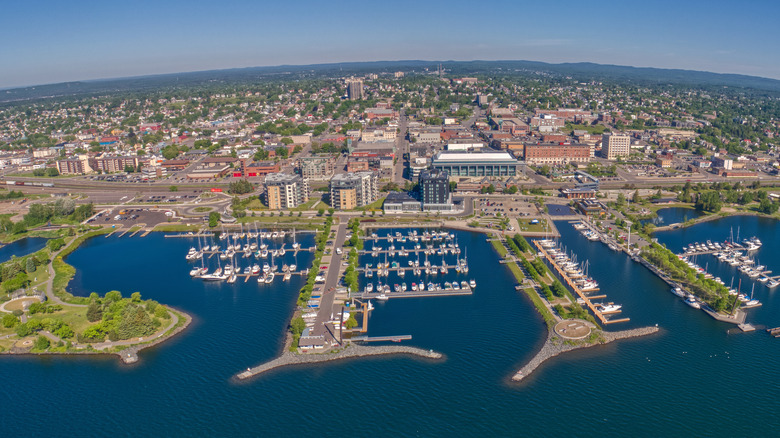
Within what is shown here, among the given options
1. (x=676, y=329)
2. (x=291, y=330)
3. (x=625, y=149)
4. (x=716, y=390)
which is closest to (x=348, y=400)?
(x=291, y=330)

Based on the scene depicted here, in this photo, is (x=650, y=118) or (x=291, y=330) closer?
(x=291, y=330)

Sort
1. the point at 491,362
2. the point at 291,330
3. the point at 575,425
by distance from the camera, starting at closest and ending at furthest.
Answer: the point at 575,425
the point at 491,362
the point at 291,330

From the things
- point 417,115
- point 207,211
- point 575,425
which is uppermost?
point 417,115

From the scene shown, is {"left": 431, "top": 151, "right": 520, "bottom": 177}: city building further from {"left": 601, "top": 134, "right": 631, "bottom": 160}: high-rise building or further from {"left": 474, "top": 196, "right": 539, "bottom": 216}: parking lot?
{"left": 601, "top": 134, "right": 631, "bottom": 160}: high-rise building

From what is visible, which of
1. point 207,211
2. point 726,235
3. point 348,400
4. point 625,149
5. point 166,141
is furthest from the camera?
point 166,141

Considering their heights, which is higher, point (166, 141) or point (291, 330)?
point (166, 141)

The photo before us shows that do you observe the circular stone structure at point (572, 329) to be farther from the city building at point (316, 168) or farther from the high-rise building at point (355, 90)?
the high-rise building at point (355, 90)

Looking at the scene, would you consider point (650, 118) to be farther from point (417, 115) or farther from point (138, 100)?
point (138, 100)

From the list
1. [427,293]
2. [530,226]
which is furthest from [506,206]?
[427,293]
